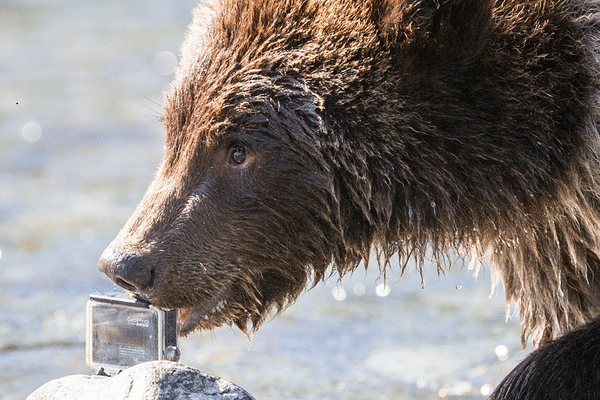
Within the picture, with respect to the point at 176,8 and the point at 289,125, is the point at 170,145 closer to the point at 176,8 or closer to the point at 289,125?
the point at 289,125

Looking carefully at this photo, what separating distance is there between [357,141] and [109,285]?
10.9ft

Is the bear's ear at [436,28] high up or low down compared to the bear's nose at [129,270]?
up

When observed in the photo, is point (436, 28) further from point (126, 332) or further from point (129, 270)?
point (126, 332)

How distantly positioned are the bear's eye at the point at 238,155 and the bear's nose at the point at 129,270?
509mm

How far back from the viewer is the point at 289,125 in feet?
12.3

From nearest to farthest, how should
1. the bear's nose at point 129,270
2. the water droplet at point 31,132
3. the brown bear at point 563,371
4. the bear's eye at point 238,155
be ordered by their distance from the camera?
the brown bear at point 563,371 < the bear's nose at point 129,270 < the bear's eye at point 238,155 < the water droplet at point 31,132

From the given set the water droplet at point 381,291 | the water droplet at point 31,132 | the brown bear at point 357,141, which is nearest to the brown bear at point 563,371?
the brown bear at point 357,141

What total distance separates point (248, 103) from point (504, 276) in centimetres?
161

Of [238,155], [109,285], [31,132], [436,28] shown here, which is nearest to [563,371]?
[436,28]

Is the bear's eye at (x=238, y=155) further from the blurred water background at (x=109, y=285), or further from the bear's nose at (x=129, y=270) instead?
the blurred water background at (x=109, y=285)

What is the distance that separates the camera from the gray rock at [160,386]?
11.2 feet

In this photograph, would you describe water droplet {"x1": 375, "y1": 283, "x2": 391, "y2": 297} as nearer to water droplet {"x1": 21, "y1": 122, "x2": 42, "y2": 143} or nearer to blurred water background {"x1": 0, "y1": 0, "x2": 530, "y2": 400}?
blurred water background {"x1": 0, "y1": 0, "x2": 530, "y2": 400}

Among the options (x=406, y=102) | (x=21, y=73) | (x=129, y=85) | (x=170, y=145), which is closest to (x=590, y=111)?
(x=406, y=102)

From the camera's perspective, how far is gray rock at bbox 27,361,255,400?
3.41 metres
